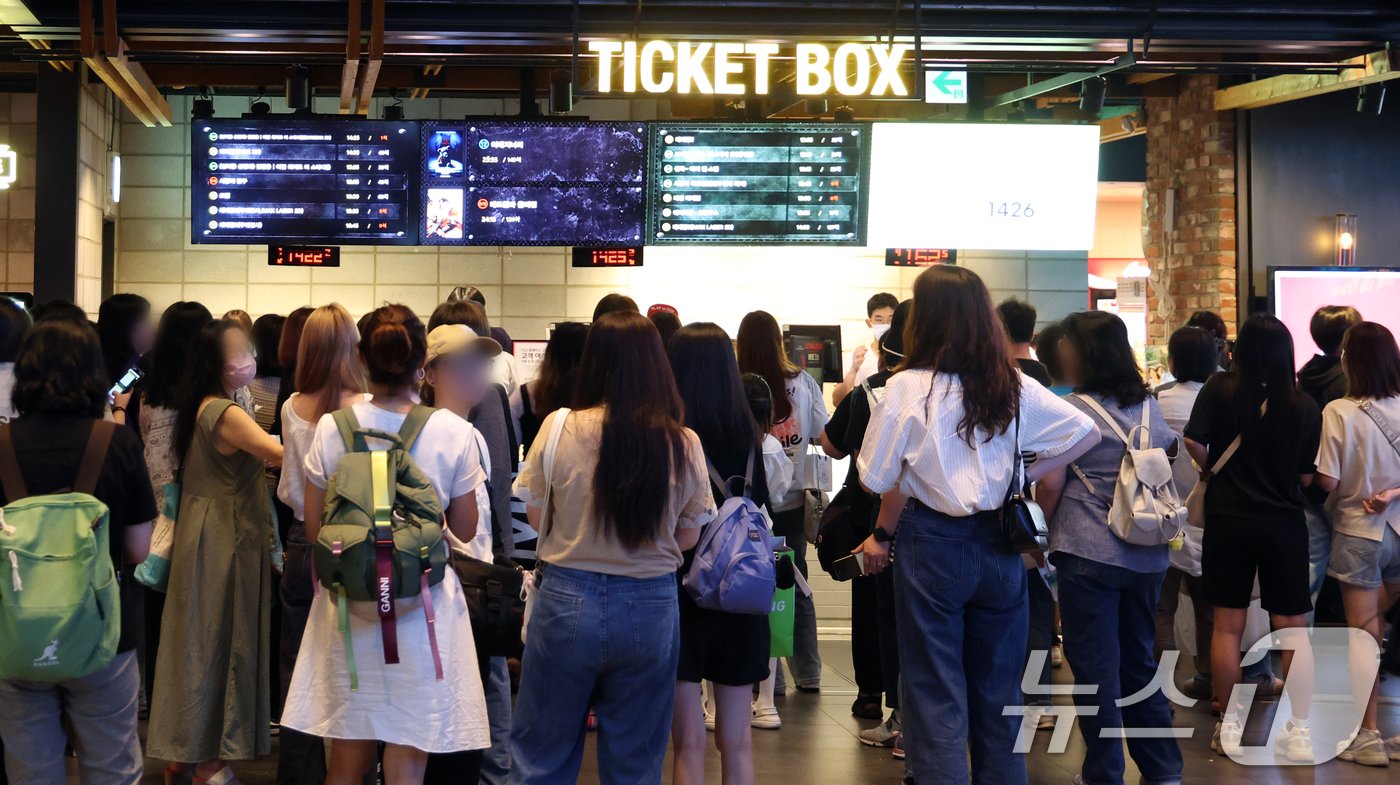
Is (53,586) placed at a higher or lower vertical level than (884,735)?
higher


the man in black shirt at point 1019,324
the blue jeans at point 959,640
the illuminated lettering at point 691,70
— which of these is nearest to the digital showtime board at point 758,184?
the illuminated lettering at point 691,70

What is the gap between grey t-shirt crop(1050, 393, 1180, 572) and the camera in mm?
4234

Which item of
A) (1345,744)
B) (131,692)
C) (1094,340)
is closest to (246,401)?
(131,692)

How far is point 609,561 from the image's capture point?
314 cm

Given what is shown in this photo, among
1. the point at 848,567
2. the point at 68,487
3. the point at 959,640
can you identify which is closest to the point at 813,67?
the point at 848,567

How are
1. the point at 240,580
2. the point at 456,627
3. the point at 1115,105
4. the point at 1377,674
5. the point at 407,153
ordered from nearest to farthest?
the point at 456,627 < the point at 240,580 < the point at 1377,674 < the point at 407,153 < the point at 1115,105

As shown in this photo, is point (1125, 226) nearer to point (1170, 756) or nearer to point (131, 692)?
point (1170, 756)

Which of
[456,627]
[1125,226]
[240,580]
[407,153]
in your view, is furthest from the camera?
[1125,226]

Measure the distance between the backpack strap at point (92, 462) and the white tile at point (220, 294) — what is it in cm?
763

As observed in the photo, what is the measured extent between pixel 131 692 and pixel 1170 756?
121 inches

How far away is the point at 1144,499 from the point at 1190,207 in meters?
6.19

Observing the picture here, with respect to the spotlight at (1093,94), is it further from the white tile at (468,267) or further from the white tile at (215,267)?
the white tile at (215,267)

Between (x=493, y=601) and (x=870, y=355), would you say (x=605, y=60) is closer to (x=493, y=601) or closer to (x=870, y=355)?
A: (x=870, y=355)

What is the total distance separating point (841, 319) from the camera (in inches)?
417
